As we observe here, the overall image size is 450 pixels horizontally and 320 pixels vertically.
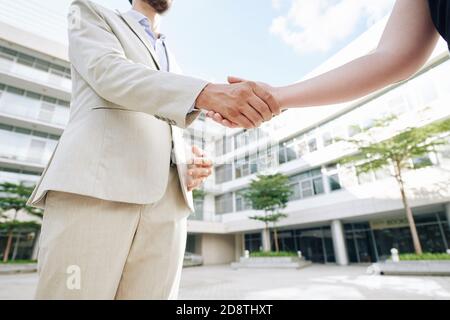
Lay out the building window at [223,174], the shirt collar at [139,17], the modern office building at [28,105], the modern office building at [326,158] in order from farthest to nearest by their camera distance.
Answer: the building window at [223,174], the modern office building at [28,105], the modern office building at [326,158], the shirt collar at [139,17]

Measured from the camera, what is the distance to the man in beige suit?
728 mm

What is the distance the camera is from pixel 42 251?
0.73 meters

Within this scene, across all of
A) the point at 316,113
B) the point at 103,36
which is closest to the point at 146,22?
the point at 103,36

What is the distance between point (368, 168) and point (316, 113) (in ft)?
19.6

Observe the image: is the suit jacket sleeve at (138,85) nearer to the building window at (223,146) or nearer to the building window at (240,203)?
the building window at (223,146)

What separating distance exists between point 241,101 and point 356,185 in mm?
14285

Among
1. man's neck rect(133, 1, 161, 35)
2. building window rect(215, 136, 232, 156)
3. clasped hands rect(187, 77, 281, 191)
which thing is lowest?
clasped hands rect(187, 77, 281, 191)

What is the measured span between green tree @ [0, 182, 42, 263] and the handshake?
636 inches

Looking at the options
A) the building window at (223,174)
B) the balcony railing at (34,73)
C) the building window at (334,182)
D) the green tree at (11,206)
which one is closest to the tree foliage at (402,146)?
the building window at (334,182)

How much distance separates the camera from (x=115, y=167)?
795 mm

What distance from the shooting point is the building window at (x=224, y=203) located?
21.2 metres

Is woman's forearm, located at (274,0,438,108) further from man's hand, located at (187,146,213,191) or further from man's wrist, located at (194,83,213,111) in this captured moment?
man's hand, located at (187,146,213,191)

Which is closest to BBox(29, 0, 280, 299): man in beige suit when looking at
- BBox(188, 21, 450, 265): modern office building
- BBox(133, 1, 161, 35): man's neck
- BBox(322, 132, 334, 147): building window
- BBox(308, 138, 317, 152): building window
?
BBox(133, 1, 161, 35): man's neck
